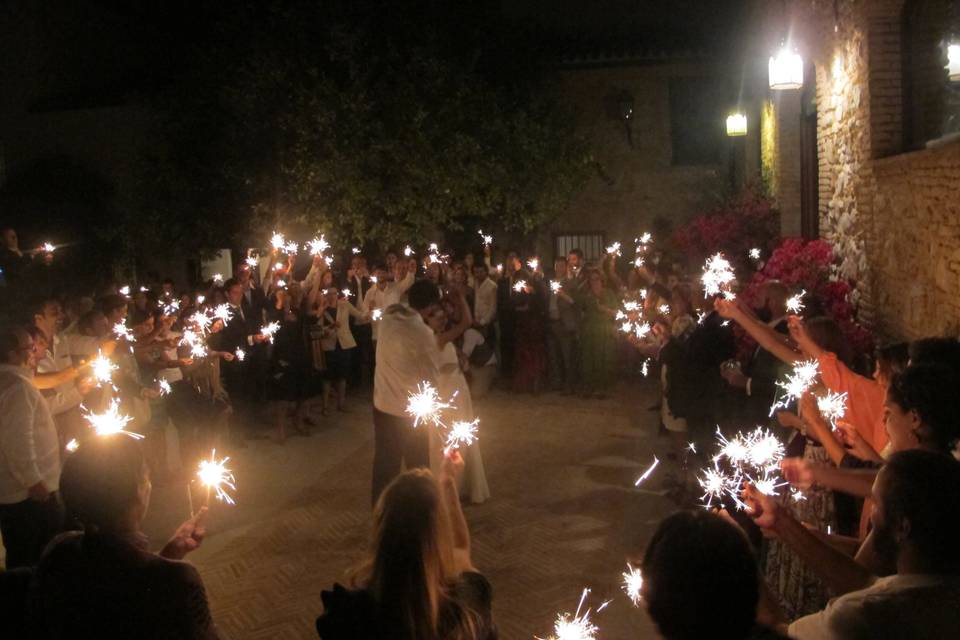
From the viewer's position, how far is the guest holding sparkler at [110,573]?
264cm

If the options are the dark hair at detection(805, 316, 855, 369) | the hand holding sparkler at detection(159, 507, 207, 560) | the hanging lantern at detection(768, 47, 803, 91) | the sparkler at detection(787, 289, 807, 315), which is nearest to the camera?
the hand holding sparkler at detection(159, 507, 207, 560)

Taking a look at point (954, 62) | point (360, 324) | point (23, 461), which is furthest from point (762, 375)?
point (360, 324)

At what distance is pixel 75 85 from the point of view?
23297mm

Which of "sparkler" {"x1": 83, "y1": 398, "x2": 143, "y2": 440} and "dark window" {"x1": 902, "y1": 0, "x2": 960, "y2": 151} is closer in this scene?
"sparkler" {"x1": 83, "y1": 398, "x2": 143, "y2": 440}

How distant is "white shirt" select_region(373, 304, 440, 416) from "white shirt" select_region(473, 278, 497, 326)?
614cm

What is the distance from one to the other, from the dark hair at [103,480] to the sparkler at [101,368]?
390cm

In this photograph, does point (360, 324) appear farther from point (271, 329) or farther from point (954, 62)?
point (954, 62)

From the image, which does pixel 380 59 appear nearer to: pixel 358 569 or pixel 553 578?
pixel 553 578

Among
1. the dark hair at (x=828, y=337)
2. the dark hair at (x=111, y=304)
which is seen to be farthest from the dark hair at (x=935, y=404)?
the dark hair at (x=111, y=304)

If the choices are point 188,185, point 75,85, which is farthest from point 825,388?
point 75,85

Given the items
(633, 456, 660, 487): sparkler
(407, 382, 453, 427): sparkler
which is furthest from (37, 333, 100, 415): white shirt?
(633, 456, 660, 487): sparkler

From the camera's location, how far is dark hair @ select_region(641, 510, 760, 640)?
207cm

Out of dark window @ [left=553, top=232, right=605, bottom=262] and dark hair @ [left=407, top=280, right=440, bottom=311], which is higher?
dark window @ [left=553, top=232, right=605, bottom=262]

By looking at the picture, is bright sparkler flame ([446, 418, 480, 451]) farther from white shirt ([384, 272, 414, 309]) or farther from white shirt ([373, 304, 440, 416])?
white shirt ([384, 272, 414, 309])
